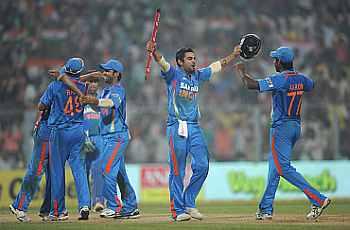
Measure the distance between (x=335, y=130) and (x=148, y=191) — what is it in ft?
16.7

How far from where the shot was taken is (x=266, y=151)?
→ 69.6 ft

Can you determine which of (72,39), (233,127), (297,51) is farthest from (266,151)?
(72,39)

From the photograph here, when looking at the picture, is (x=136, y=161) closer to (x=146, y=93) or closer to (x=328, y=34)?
(x=146, y=93)

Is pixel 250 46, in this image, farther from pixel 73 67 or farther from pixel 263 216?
pixel 73 67

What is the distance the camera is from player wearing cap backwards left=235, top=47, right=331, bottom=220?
39.3 ft

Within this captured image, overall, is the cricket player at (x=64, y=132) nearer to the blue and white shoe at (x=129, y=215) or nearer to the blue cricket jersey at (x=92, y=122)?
the blue and white shoe at (x=129, y=215)

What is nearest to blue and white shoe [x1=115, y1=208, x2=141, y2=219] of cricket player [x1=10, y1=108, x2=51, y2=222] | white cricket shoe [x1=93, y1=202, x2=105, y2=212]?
cricket player [x1=10, y1=108, x2=51, y2=222]

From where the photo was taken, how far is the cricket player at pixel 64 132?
1233 cm

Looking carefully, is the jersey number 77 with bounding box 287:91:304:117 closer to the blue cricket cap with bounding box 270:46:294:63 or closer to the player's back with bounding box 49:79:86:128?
the blue cricket cap with bounding box 270:46:294:63

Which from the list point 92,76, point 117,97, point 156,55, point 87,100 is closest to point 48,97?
point 87,100

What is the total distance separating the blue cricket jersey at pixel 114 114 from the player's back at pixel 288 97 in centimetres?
241

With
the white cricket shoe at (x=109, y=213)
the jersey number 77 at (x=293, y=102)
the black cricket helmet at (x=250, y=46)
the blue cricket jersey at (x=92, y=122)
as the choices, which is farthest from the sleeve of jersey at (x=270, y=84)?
the blue cricket jersey at (x=92, y=122)

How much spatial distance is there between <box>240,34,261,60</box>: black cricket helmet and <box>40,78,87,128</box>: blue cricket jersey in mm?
2484

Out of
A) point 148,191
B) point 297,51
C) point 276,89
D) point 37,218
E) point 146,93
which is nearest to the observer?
point 276,89
